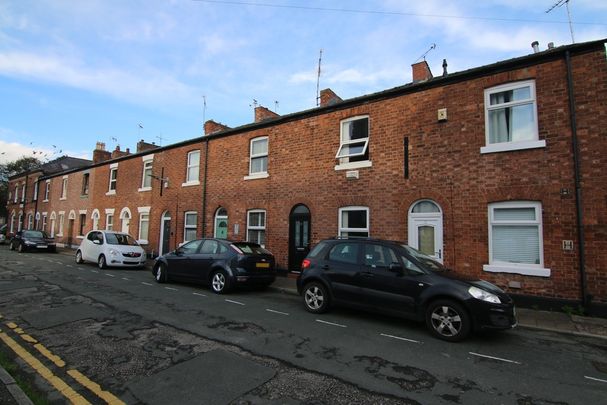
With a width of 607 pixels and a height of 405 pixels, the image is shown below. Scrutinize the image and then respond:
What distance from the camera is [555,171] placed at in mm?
8188

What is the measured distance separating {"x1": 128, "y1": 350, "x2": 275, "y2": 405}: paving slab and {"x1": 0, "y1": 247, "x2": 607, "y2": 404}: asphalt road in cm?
1

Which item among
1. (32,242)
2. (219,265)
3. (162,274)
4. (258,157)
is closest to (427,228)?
(219,265)

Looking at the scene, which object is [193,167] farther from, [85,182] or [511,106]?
[511,106]

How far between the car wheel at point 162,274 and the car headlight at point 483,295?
29.6 feet

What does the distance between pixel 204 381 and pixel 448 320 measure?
402 cm

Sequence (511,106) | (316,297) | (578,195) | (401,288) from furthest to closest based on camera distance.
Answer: (511,106) < (578,195) < (316,297) < (401,288)

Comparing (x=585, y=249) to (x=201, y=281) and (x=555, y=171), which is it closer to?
(x=555, y=171)

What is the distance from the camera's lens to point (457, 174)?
947 centimetres

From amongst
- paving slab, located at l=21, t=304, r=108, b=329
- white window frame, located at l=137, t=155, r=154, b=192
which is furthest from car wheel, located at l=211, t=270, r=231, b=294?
white window frame, located at l=137, t=155, r=154, b=192

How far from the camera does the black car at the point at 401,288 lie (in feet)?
18.5

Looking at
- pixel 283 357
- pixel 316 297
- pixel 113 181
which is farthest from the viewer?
pixel 113 181

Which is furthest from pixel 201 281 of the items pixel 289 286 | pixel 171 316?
pixel 171 316

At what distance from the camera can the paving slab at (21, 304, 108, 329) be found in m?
6.23

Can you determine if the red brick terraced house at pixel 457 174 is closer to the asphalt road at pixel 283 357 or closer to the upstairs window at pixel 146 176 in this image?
the asphalt road at pixel 283 357
